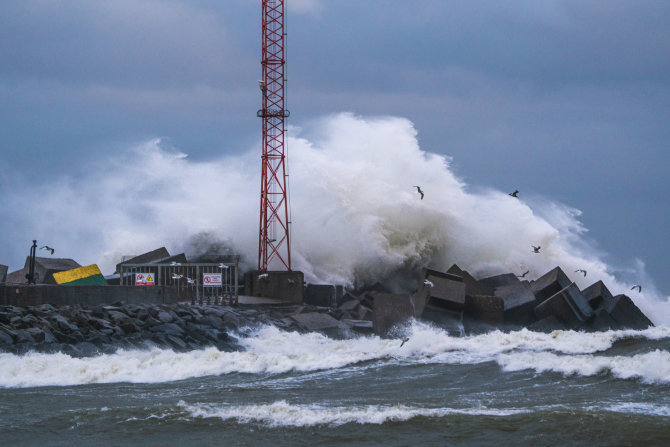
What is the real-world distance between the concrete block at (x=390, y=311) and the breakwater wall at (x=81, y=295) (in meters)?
6.27

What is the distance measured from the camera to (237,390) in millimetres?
11047

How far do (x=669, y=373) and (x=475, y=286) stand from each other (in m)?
10.2

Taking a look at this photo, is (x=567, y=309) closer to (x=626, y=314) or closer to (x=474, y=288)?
(x=626, y=314)

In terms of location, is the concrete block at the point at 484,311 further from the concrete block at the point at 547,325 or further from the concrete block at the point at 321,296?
the concrete block at the point at 321,296

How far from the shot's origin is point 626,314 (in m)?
17.8

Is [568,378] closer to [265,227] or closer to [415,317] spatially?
[415,317]

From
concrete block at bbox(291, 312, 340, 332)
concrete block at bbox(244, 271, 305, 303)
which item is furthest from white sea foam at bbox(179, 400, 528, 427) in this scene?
concrete block at bbox(244, 271, 305, 303)

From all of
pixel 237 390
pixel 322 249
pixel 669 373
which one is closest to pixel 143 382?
pixel 237 390

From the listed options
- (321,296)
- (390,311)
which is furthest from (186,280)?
(390,311)

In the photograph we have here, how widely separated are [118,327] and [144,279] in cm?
640

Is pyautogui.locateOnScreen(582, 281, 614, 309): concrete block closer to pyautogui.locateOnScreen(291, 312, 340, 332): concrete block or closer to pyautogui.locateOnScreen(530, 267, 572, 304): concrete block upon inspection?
pyautogui.locateOnScreen(530, 267, 572, 304): concrete block

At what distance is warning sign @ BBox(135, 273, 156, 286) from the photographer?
22.1 metres

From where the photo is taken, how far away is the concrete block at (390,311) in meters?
17.2

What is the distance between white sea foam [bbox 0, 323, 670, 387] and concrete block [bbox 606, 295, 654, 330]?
1.74 m
